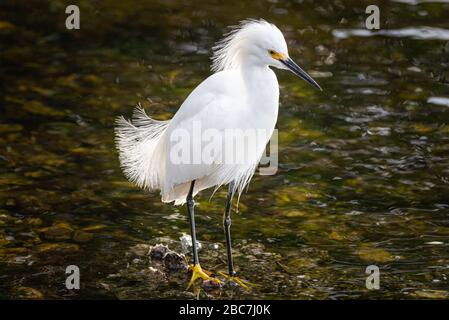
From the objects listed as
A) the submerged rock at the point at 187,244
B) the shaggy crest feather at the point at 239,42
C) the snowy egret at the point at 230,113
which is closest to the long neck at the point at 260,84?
the snowy egret at the point at 230,113

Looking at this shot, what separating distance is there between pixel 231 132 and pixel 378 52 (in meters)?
4.85

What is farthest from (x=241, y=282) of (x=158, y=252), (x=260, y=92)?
(x=260, y=92)

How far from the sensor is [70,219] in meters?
6.80

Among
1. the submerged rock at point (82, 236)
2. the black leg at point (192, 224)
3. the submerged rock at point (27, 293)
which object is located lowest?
the submerged rock at point (27, 293)

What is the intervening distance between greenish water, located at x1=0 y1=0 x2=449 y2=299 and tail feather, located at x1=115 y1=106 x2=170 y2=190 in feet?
1.83

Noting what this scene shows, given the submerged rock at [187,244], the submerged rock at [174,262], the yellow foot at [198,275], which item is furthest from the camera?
the submerged rock at [187,244]

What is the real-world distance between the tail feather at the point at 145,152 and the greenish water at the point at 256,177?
558mm

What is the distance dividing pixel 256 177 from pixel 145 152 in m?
1.69

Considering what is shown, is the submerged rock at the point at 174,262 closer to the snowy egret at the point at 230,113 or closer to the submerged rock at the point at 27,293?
the snowy egret at the point at 230,113

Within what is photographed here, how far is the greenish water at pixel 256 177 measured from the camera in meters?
6.07

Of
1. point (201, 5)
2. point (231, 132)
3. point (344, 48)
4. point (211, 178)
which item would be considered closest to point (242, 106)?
point (231, 132)

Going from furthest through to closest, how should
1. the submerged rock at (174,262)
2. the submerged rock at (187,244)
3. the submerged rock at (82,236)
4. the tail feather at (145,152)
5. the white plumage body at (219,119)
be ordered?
the submerged rock at (82,236) < the submerged rock at (187,244) < the tail feather at (145,152) < the submerged rock at (174,262) < the white plumage body at (219,119)

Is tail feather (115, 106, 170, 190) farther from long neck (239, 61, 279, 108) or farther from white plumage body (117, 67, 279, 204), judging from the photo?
long neck (239, 61, 279, 108)

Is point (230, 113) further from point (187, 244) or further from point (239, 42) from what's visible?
point (187, 244)
